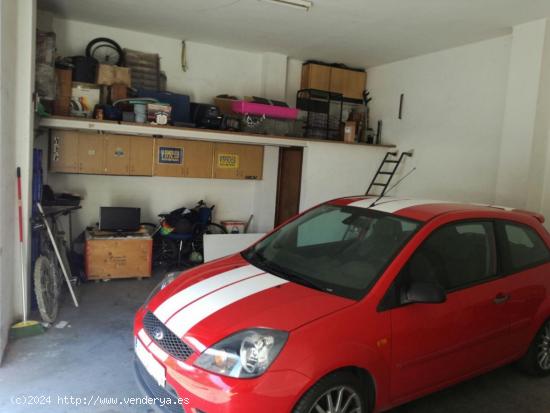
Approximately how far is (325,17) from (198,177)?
254 cm

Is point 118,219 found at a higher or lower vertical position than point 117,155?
lower

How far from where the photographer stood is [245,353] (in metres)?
1.83

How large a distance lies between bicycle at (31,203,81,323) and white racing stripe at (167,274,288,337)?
209 centimetres

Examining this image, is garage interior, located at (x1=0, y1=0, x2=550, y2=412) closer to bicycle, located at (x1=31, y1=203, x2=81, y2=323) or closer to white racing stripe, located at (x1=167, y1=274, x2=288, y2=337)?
bicycle, located at (x1=31, y1=203, x2=81, y2=323)

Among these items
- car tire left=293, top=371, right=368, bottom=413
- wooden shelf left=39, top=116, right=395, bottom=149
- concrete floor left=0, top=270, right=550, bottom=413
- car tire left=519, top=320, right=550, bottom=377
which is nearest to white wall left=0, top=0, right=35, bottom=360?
concrete floor left=0, top=270, right=550, bottom=413

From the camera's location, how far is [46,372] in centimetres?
288

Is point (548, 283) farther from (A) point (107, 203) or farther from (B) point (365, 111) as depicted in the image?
(A) point (107, 203)

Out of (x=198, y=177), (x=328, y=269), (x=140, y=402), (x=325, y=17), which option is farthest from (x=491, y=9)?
(x=140, y=402)

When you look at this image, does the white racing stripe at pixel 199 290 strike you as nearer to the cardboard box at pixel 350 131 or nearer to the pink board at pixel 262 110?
the pink board at pixel 262 110

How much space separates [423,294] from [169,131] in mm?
3791

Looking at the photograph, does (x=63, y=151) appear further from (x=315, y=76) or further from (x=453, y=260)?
(x=453, y=260)

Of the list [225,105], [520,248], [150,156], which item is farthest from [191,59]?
[520,248]

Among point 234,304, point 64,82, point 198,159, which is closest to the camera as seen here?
point 234,304

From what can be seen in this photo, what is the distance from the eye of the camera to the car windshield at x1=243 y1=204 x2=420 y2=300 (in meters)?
2.26
